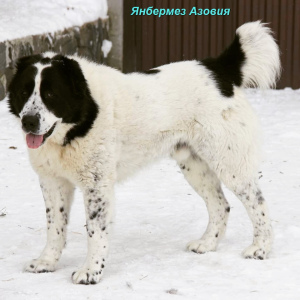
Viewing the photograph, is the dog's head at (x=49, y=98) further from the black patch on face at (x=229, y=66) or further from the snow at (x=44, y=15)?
the snow at (x=44, y=15)

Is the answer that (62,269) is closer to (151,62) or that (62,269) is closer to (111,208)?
(111,208)

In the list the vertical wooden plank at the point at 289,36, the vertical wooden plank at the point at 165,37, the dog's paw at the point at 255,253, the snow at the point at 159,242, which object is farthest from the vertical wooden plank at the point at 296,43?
the dog's paw at the point at 255,253

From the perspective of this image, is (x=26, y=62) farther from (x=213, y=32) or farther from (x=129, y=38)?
(x=213, y=32)

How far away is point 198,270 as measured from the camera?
14.6ft

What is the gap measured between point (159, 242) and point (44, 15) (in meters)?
5.23

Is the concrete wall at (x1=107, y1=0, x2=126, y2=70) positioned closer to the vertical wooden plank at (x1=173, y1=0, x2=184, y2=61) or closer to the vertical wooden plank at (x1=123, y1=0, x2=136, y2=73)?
the vertical wooden plank at (x1=123, y1=0, x2=136, y2=73)

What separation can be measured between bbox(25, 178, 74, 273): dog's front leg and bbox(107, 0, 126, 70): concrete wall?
6107 millimetres

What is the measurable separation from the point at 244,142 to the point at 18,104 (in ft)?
4.57

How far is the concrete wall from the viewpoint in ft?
34.5

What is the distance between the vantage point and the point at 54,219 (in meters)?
4.57

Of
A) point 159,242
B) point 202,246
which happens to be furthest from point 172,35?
point 202,246

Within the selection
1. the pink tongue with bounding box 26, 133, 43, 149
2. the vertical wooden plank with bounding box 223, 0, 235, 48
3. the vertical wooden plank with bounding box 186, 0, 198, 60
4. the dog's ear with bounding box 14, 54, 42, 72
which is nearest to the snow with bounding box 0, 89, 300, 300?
the pink tongue with bounding box 26, 133, 43, 149

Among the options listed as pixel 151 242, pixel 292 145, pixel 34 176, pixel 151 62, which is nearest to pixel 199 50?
pixel 151 62

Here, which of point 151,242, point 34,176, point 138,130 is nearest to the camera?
point 138,130
